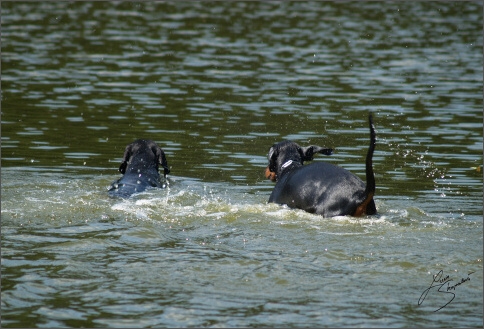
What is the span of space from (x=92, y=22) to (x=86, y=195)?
19.9m

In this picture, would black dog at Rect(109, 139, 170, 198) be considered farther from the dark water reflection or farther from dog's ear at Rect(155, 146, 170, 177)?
the dark water reflection

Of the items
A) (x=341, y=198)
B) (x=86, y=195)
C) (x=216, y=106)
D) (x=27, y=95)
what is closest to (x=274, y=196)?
(x=341, y=198)

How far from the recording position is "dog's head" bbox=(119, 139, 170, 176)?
39.8 ft

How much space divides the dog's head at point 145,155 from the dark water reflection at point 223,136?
41 cm

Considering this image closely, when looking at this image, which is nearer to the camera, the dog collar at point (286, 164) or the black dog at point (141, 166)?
the dog collar at point (286, 164)

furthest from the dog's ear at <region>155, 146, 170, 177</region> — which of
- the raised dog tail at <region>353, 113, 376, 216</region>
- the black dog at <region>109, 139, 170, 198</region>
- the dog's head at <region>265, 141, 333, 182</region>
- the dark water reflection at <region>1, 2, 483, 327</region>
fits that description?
the raised dog tail at <region>353, 113, 376, 216</region>

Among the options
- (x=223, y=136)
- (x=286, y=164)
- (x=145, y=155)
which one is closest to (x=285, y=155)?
(x=286, y=164)

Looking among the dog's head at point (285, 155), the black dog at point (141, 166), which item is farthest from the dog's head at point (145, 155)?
the dog's head at point (285, 155)

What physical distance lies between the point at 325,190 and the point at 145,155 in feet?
10.8

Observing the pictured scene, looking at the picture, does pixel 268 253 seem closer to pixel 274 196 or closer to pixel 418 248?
pixel 418 248

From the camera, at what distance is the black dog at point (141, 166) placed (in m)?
11.5

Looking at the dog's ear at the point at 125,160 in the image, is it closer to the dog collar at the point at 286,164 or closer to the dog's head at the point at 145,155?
the dog's head at the point at 145,155

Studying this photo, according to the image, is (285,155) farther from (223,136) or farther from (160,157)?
(223,136)

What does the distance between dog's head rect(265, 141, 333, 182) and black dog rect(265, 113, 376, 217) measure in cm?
16
